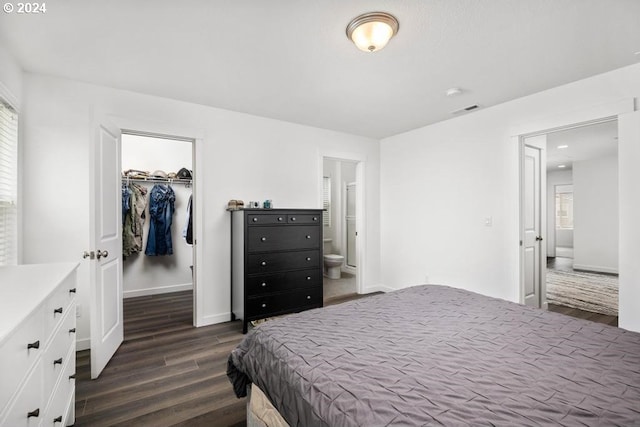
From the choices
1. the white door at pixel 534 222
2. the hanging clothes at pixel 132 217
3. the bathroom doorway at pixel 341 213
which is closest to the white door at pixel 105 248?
the hanging clothes at pixel 132 217

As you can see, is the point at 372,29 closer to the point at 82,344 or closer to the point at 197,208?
the point at 197,208

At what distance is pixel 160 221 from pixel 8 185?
7.28ft

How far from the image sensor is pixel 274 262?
3248mm

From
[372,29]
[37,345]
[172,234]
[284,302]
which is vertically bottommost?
[284,302]

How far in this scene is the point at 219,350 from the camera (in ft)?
8.86

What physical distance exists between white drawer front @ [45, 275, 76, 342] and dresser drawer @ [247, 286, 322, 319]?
5.29ft

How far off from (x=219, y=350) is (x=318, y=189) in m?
2.33

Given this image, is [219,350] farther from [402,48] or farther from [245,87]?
[402,48]

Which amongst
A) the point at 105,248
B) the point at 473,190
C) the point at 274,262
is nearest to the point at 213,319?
the point at 274,262

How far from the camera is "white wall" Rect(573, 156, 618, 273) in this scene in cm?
629

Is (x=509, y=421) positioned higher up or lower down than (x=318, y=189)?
lower down

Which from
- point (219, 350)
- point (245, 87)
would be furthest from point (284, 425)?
point (245, 87)

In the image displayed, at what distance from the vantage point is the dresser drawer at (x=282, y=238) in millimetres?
3129

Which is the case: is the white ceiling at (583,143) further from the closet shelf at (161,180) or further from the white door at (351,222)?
the closet shelf at (161,180)
